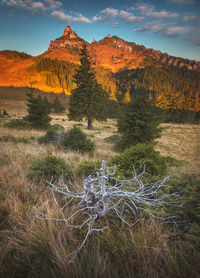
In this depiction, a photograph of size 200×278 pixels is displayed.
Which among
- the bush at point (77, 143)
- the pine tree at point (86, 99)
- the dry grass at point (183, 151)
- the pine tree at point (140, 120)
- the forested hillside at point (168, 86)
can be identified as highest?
the forested hillside at point (168, 86)

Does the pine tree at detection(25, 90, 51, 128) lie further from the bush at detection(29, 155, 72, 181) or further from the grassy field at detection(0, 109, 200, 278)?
the grassy field at detection(0, 109, 200, 278)

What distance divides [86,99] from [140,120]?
15.3 meters

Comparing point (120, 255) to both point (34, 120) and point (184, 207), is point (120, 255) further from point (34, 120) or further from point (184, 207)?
point (34, 120)

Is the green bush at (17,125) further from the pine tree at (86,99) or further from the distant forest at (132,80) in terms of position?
the distant forest at (132,80)

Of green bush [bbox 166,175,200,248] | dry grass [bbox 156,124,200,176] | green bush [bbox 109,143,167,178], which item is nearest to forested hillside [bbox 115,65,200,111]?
dry grass [bbox 156,124,200,176]

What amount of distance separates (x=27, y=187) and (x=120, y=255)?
1.91 m

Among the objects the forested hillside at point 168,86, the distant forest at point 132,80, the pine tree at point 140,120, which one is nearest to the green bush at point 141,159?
the pine tree at point 140,120

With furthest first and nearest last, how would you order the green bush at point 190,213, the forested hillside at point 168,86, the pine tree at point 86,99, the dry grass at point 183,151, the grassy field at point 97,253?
the forested hillside at point 168,86 → the pine tree at point 86,99 → the dry grass at point 183,151 → the green bush at point 190,213 → the grassy field at point 97,253

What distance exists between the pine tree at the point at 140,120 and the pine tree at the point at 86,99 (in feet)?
44.3

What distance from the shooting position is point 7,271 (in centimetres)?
107

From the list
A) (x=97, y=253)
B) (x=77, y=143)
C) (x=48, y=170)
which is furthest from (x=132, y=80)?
(x=97, y=253)

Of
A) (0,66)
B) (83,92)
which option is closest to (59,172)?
(83,92)

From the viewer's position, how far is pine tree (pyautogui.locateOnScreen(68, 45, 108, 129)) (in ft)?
69.8

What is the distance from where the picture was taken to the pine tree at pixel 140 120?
8102 millimetres
